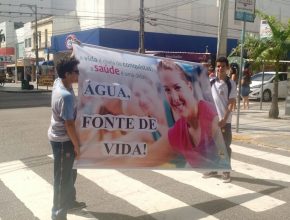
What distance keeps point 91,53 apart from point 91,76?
0.89 feet

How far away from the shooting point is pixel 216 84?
6559 mm

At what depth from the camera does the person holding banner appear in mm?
5406

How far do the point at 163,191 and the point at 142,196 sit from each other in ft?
1.20

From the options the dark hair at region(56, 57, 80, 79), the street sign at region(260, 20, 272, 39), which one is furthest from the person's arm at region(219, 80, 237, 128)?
the street sign at region(260, 20, 272, 39)

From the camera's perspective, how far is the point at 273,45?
13812 mm

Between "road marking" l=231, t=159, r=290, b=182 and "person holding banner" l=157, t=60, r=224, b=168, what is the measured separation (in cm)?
152

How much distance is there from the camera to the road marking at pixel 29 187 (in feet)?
17.3

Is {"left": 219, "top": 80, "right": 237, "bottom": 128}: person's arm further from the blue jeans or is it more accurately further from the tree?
the tree

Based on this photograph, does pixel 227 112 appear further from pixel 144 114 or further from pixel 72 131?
pixel 72 131

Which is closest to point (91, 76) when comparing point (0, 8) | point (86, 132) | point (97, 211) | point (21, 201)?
point (86, 132)

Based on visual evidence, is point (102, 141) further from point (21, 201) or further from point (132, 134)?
point (21, 201)

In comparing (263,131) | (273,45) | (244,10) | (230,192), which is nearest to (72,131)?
(230,192)

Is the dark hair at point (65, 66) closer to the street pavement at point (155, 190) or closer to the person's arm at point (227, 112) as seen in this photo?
the street pavement at point (155, 190)

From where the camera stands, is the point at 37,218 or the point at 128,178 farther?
the point at 128,178
